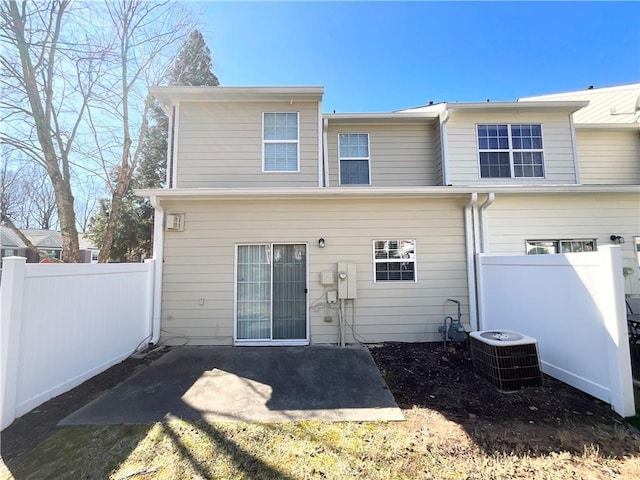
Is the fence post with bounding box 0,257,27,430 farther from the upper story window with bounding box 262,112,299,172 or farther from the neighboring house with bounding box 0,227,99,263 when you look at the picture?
the neighboring house with bounding box 0,227,99,263

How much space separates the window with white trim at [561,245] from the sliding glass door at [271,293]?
522 centimetres

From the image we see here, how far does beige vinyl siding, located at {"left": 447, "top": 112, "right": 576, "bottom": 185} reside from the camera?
24.2ft

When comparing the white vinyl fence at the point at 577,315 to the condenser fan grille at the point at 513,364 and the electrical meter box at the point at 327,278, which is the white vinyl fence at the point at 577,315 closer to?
the condenser fan grille at the point at 513,364

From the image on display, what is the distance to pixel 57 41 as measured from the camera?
7.98 meters

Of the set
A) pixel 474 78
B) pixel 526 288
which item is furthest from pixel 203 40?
pixel 526 288

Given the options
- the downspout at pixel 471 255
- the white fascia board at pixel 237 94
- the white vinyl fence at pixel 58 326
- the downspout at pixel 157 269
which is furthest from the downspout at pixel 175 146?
the downspout at pixel 471 255

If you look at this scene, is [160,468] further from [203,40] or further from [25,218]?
[25,218]

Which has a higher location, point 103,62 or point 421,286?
point 103,62

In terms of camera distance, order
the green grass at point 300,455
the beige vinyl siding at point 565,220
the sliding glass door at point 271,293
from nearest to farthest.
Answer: the green grass at point 300,455 < the sliding glass door at point 271,293 < the beige vinyl siding at point 565,220

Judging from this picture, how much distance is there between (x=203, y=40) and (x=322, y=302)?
1303 cm

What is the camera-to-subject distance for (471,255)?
5.99 m

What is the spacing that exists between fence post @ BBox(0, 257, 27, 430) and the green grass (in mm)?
691

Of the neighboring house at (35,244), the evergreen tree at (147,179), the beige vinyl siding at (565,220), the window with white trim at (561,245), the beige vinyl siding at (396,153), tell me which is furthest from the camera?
the neighboring house at (35,244)

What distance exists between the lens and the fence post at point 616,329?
3.17 metres
